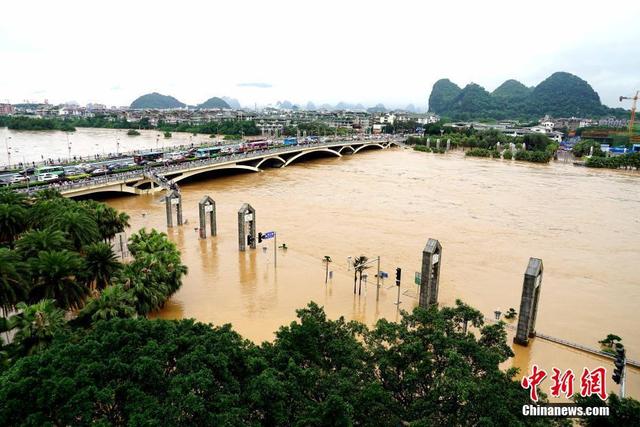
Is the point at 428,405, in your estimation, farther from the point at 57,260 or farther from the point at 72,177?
the point at 72,177

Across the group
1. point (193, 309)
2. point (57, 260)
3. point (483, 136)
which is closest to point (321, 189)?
point (193, 309)

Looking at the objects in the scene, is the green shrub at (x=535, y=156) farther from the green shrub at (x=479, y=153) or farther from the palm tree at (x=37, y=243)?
the palm tree at (x=37, y=243)

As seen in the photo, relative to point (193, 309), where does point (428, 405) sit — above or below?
above

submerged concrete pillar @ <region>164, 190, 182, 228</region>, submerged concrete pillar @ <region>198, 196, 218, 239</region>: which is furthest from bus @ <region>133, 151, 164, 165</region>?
submerged concrete pillar @ <region>198, 196, 218, 239</region>

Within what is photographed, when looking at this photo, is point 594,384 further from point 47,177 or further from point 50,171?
point 50,171

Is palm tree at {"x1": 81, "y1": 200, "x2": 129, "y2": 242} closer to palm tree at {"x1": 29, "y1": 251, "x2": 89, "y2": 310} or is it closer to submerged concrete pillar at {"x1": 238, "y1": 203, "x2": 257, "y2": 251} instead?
submerged concrete pillar at {"x1": 238, "y1": 203, "x2": 257, "y2": 251}

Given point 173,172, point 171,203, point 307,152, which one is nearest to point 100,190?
point 173,172
